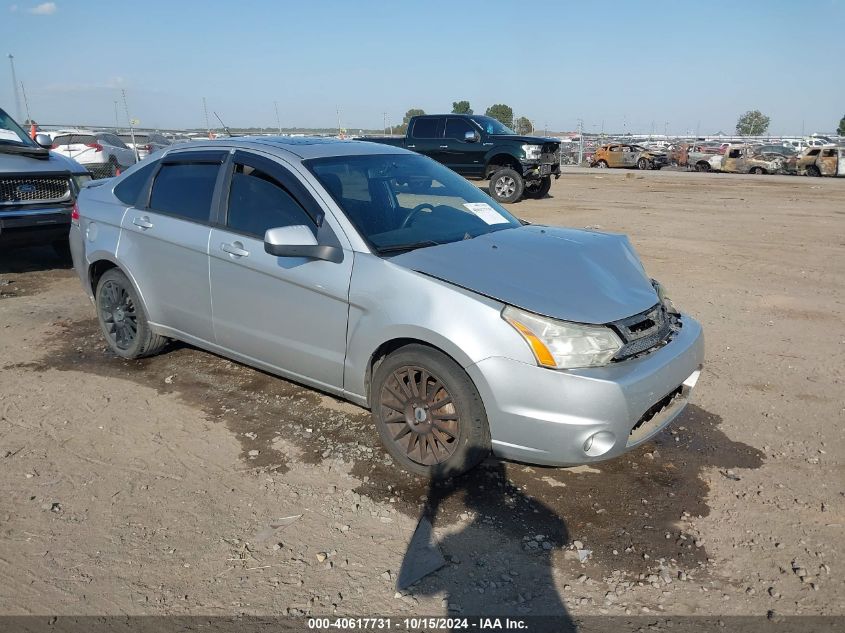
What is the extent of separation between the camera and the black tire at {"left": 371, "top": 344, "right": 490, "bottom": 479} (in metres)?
3.34

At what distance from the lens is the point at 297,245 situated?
12.1 ft

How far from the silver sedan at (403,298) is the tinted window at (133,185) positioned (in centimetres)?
1

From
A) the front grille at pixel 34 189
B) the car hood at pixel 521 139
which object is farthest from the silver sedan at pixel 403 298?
the car hood at pixel 521 139

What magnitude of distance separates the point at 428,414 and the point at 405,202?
1483mm

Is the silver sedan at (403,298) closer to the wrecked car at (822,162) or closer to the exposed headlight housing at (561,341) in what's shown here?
the exposed headlight housing at (561,341)

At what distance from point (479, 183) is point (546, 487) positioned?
61.8 ft

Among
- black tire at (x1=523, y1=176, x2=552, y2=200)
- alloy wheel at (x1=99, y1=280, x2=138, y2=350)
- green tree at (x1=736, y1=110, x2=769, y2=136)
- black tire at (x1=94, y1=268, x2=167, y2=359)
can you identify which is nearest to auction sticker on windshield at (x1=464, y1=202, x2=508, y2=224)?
black tire at (x1=94, y1=268, x2=167, y2=359)

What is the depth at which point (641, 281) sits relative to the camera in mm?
3865

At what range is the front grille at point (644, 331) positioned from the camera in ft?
10.8

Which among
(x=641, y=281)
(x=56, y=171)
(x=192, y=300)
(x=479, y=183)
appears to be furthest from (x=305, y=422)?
(x=479, y=183)

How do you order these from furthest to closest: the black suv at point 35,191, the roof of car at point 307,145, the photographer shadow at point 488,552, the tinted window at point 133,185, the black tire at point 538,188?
1. the black tire at point 538,188
2. the black suv at point 35,191
3. the tinted window at point 133,185
4. the roof of car at point 307,145
5. the photographer shadow at point 488,552

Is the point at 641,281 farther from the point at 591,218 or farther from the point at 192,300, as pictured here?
the point at 591,218

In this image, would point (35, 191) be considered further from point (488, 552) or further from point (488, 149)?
point (488, 149)

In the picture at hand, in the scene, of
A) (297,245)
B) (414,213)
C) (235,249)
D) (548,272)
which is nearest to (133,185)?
(235,249)
